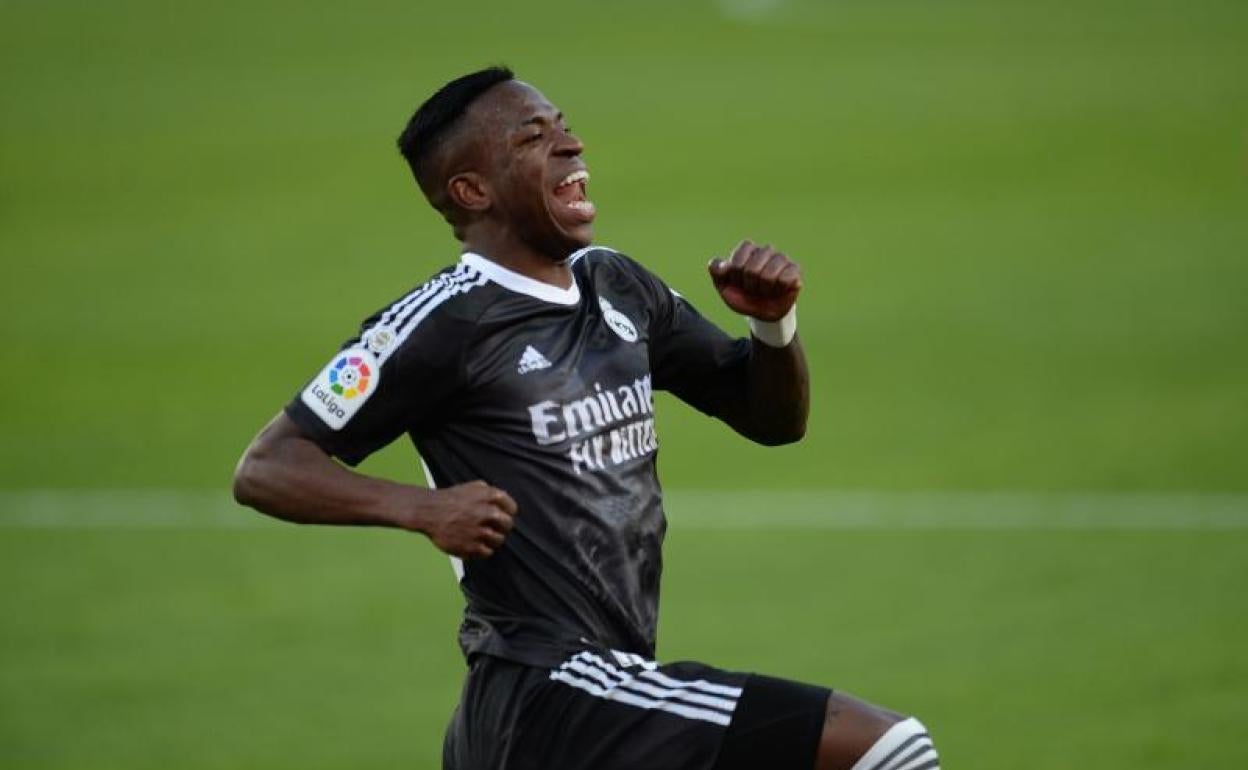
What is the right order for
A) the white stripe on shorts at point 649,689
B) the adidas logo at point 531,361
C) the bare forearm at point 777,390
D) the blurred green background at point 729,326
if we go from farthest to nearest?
the blurred green background at point 729,326 < the bare forearm at point 777,390 < the adidas logo at point 531,361 < the white stripe on shorts at point 649,689

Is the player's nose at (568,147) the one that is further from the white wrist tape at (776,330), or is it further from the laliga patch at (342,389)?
the laliga patch at (342,389)

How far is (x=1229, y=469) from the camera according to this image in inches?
567

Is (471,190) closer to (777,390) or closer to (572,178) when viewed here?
(572,178)

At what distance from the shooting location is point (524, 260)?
6504mm

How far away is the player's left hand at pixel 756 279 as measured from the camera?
642 centimetres

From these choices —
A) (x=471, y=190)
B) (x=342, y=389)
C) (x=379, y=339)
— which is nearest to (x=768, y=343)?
(x=471, y=190)

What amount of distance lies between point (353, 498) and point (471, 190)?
3.36ft

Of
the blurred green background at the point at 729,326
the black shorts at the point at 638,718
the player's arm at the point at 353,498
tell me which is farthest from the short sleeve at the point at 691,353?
the blurred green background at the point at 729,326

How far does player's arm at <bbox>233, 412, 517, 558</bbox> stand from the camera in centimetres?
577

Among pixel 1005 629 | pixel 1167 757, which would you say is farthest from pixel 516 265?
pixel 1005 629

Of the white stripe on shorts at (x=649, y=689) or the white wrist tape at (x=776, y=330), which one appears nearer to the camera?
the white stripe on shorts at (x=649, y=689)

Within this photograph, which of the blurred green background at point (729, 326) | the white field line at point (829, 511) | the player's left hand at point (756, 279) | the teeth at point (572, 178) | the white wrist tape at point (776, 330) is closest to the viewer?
the player's left hand at point (756, 279)

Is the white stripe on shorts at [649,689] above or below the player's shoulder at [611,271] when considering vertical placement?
below

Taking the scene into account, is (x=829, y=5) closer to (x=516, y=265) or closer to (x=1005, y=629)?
(x=1005, y=629)
